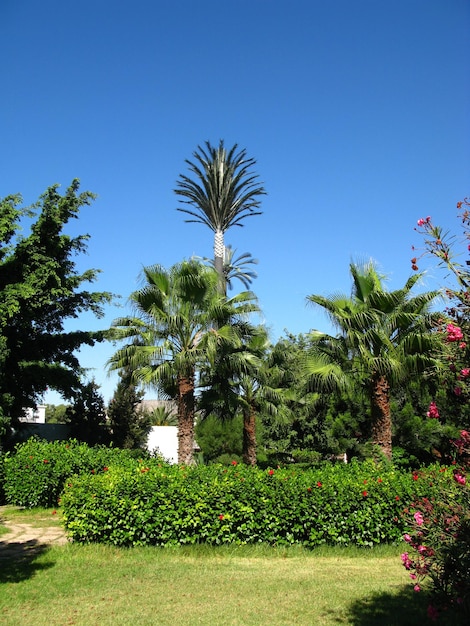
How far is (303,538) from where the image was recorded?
Result: 304 inches

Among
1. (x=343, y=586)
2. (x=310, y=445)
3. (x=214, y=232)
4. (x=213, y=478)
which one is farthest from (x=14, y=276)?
(x=310, y=445)

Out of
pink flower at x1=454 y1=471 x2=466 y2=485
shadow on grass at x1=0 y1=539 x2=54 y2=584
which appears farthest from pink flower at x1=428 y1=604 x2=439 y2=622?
shadow on grass at x1=0 y1=539 x2=54 y2=584

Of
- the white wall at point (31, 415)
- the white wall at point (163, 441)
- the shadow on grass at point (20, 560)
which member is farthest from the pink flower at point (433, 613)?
the white wall at point (163, 441)

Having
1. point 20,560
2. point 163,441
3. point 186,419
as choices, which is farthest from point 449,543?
point 163,441

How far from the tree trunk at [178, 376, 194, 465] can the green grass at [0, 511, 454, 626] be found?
16.0 ft

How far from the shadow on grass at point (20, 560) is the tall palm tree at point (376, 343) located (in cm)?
654

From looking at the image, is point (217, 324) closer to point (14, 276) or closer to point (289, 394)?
point (14, 276)

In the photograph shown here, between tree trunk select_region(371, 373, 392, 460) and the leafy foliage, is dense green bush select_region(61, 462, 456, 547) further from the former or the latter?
the leafy foliage

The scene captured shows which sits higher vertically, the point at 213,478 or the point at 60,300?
the point at 60,300

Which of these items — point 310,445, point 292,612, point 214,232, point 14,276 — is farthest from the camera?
point 310,445

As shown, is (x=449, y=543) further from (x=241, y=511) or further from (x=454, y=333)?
(x=241, y=511)

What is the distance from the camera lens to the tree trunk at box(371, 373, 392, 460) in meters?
11.3

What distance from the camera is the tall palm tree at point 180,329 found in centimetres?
1269

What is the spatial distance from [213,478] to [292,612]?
321 centimetres
